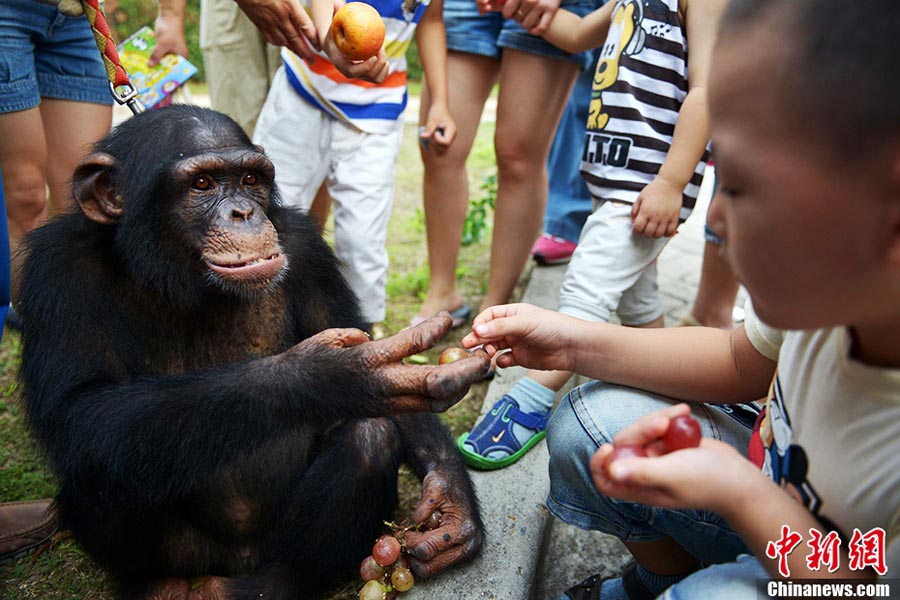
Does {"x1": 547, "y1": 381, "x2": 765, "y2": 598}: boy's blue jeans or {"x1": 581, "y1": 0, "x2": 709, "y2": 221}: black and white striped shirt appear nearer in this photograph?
{"x1": 547, "y1": 381, "x2": 765, "y2": 598}: boy's blue jeans

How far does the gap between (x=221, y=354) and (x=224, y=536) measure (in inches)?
22.8

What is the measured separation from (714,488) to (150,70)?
3.69m

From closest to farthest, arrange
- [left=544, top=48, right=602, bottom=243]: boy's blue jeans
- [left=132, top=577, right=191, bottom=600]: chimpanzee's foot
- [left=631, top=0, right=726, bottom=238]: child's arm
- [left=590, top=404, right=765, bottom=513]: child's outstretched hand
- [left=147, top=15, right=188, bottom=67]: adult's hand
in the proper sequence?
[left=590, top=404, right=765, bottom=513]: child's outstretched hand, [left=132, top=577, right=191, bottom=600]: chimpanzee's foot, [left=631, top=0, right=726, bottom=238]: child's arm, [left=147, top=15, right=188, bottom=67]: adult's hand, [left=544, top=48, right=602, bottom=243]: boy's blue jeans

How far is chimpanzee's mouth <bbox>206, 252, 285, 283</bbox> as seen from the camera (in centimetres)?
225

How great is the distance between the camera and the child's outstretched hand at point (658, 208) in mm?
2846

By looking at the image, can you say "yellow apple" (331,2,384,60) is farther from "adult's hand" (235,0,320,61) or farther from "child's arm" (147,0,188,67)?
"child's arm" (147,0,188,67)

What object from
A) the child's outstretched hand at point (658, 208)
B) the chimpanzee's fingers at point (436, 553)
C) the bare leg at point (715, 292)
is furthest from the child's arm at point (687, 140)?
the chimpanzee's fingers at point (436, 553)

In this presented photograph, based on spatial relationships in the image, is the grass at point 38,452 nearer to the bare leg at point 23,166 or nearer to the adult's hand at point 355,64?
the bare leg at point 23,166

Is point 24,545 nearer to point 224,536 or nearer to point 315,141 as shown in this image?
point 224,536

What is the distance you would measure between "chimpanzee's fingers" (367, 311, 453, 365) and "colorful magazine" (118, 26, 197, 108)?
2511mm

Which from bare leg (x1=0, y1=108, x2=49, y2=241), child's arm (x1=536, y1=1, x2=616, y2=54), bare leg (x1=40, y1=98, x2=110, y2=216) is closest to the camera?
bare leg (x1=0, y1=108, x2=49, y2=241)

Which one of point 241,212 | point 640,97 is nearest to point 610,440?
point 241,212

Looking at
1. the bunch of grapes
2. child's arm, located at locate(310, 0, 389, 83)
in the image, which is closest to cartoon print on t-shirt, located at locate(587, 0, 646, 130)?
child's arm, located at locate(310, 0, 389, 83)

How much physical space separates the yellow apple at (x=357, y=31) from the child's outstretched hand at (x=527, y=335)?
1.34 meters
